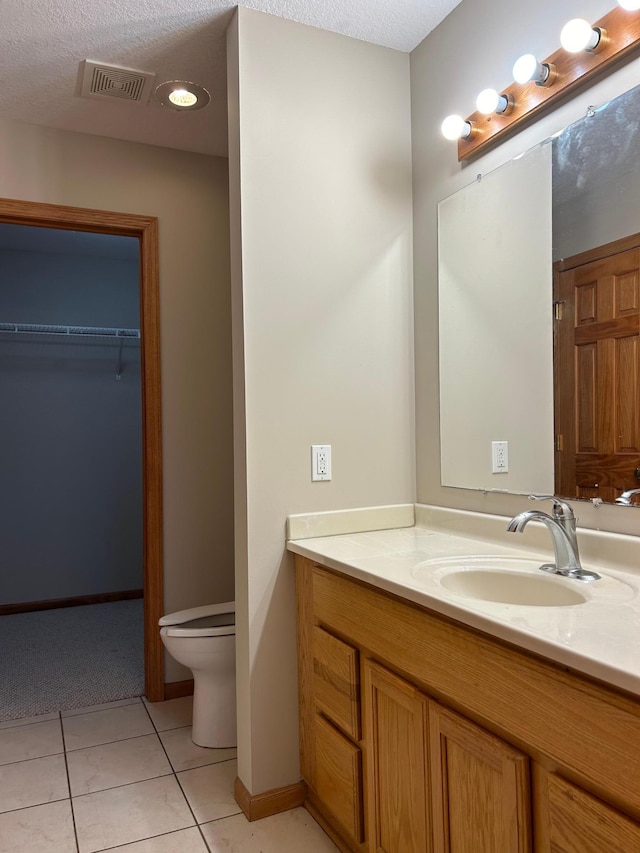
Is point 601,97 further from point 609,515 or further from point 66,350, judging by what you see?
point 66,350

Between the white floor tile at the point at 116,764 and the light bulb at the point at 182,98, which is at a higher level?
the light bulb at the point at 182,98

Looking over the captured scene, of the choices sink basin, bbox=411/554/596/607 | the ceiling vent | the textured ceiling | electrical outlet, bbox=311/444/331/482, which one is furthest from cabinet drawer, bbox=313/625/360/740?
the ceiling vent

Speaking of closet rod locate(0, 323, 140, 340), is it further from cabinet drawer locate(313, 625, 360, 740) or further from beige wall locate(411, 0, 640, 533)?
cabinet drawer locate(313, 625, 360, 740)

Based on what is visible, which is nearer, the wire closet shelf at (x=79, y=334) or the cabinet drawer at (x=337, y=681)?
the cabinet drawer at (x=337, y=681)

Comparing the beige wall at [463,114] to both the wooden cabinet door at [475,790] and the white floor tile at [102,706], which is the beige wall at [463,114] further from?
the white floor tile at [102,706]

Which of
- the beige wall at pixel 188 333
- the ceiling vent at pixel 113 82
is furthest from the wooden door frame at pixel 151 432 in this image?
the ceiling vent at pixel 113 82

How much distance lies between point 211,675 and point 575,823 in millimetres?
1643

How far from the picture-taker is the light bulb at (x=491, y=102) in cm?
173

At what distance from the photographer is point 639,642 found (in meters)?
0.95

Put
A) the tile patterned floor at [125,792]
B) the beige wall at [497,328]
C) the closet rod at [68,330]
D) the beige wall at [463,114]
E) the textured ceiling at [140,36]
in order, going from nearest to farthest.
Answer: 1. the beige wall at [463,114]
2. the beige wall at [497,328]
3. the tile patterned floor at [125,792]
4. the textured ceiling at [140,36]
5. the closet rod at [68,330]

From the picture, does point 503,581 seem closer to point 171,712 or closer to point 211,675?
point 211,675

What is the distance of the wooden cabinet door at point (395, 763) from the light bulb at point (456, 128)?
1.52m

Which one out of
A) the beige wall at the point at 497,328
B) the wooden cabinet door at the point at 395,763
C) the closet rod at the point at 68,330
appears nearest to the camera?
the wooden cabinet door at the point at 395,763

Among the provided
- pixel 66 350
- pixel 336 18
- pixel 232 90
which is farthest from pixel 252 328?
pixel 66 350
